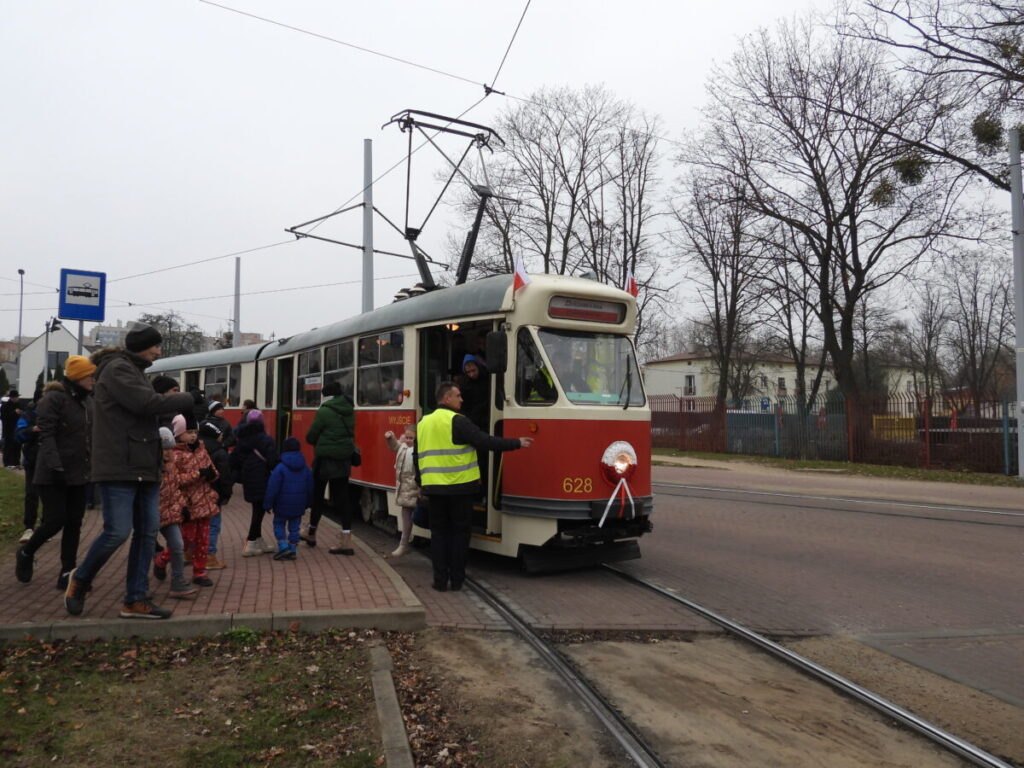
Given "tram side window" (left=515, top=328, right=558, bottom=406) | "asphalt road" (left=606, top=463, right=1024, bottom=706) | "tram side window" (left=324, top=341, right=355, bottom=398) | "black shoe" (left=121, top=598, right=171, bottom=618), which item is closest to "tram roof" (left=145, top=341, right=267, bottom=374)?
"tram side window" (left=324, top=341, right=355, bottom=398)

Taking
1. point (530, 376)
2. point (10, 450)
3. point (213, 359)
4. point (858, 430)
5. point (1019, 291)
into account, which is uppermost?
point (1019, 291)

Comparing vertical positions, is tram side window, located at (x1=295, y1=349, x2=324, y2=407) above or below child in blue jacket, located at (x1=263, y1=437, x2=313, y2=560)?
above

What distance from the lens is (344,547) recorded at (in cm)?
812

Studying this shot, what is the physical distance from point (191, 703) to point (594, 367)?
4.69 metres

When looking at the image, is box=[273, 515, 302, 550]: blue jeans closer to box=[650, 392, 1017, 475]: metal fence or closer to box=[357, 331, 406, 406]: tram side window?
box=[357, 331, 406, 406]: tram side window

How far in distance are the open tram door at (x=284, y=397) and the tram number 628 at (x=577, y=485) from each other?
7.66m

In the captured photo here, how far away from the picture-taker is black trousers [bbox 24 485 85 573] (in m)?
5.98

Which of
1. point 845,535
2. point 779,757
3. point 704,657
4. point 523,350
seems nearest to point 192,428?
point 523,350

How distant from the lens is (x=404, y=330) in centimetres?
925

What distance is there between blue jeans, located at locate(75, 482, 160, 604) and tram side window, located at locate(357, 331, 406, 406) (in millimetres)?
4055

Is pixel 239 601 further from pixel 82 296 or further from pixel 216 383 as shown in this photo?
pixel 216 383

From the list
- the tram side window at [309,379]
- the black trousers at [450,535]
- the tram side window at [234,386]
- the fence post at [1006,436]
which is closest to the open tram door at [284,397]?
the tram side window at [309,379]

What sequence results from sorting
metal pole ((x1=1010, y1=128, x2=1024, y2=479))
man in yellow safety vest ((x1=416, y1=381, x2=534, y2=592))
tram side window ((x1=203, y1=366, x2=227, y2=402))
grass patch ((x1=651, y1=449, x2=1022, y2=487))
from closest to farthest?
man in yellow safety vest ((x1=416, y1=381, x2=534, y2=592)) → tram side window ((x1=203, y1=366, x2=227, y2=402)) → metal pole ((x1=1010, y1=128, x2=1024, y2=479)) → grass patch ((x1=651, y1=449, x2=1022, y2=487))

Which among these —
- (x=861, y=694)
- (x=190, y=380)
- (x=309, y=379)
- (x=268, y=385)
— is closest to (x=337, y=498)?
(x=309, y=379)
